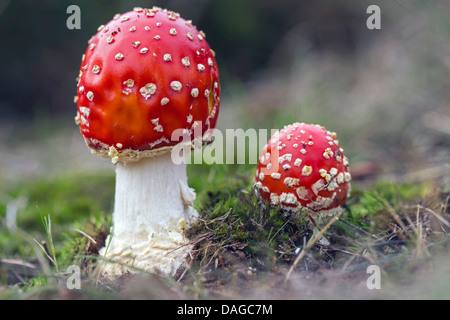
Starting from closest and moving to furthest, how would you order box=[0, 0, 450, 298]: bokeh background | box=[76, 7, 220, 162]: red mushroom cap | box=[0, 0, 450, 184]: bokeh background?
box=[76, 7, 220, 162]: red mushroom cap
box=[0, 0, 450, 298]: bokeh background
box=[0, 0, 450, 184]: bokeh background

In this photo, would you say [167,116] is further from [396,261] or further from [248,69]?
[248,69]

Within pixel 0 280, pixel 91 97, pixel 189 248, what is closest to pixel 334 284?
pixel 189 248
